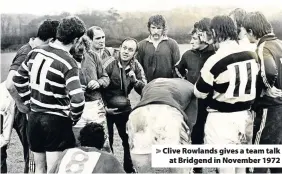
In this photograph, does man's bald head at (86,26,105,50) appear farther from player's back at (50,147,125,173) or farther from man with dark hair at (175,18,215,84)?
player's back at (50,147,125,173)

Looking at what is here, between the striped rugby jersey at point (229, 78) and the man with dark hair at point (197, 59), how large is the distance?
0.38ft

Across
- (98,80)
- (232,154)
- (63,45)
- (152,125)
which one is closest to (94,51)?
(98,80)

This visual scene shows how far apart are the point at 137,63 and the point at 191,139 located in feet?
1.40

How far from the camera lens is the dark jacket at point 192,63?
2.19m

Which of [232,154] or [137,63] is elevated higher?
[137,63]

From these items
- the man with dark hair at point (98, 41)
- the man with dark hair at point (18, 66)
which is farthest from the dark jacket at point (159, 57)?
the man with dark hair at point (18, 66)

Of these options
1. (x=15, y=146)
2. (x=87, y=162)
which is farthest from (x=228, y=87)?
(x=15, y=146)

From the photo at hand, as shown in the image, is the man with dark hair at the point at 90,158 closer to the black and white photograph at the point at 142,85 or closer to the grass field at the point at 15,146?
the black and white photograph at the point at 142,85

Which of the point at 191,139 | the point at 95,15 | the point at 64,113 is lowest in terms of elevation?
the point at 191,139

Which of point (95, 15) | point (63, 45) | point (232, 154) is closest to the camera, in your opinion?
point (63, 45)

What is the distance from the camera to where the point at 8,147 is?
2311 millimetres

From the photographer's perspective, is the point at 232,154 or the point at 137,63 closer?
the point at 232,154

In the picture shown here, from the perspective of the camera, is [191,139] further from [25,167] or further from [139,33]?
[25,167]
